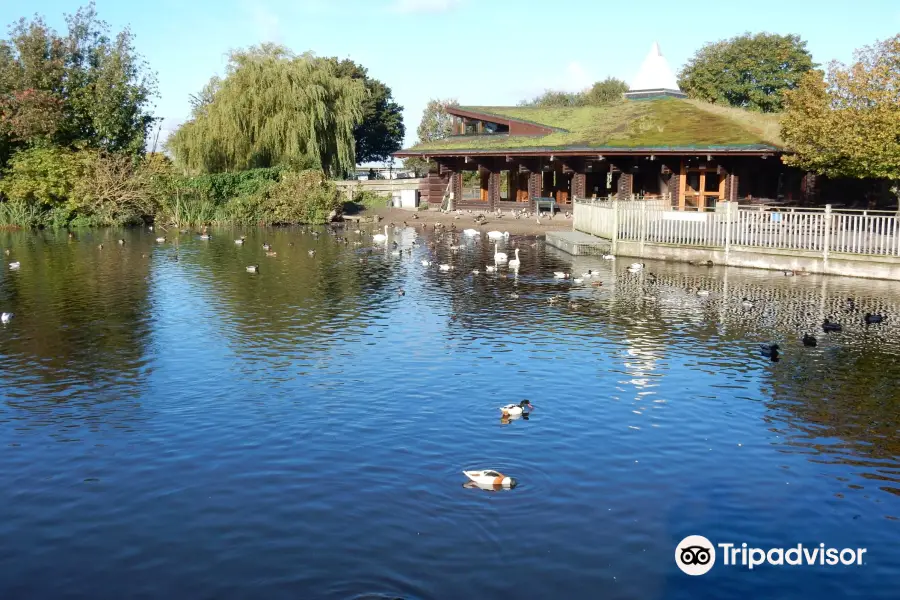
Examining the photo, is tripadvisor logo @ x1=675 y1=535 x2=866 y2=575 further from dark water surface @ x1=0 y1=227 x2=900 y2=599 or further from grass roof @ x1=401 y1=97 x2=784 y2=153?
grass roof @ x1=401 y1=97 x2=784 y2=153

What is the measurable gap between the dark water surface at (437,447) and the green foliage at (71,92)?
106 ft

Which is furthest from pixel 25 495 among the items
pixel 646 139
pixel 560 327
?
pixel 646 139

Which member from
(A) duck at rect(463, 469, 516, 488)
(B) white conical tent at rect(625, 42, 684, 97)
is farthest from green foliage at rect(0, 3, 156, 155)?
(A) duck at rect(463, 469, 516, 488)

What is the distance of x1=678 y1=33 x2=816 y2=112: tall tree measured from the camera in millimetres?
71000

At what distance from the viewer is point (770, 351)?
16922mm

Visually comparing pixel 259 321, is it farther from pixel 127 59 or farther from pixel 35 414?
pixel 127 59

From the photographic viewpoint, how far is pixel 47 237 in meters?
43.2

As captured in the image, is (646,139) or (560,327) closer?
(560,327)

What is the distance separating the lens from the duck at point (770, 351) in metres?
16.7

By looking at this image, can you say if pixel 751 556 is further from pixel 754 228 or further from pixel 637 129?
pixel 637 129

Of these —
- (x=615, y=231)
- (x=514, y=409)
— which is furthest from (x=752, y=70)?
(x=514, y=409)

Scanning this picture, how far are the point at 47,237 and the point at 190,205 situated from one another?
9.64m

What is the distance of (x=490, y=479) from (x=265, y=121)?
159 ft

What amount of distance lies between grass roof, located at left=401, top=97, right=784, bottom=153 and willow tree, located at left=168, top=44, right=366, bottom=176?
251 inches
